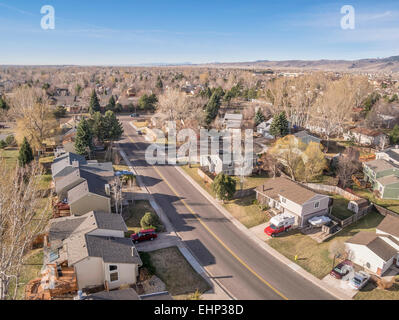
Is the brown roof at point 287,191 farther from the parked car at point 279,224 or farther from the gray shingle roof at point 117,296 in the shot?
the gray shingle roof at point 117,296

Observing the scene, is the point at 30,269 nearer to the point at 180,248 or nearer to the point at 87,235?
the point at 87,235

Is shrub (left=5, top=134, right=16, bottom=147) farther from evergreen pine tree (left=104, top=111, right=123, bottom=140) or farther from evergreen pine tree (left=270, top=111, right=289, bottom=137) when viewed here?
evergreen pine tree (left=270, top=111, right=289, bottom=137)

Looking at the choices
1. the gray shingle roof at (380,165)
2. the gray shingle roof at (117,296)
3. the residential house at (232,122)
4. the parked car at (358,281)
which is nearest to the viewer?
the gray shingle roof at (117,296)

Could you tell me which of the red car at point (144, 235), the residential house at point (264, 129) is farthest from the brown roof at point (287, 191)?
the residential house at point (264, 129)

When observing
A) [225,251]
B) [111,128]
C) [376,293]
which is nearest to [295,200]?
[225,251]

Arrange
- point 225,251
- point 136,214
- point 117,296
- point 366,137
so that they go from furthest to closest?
point 366,137, point 136,214, point 225,251, point 117,296

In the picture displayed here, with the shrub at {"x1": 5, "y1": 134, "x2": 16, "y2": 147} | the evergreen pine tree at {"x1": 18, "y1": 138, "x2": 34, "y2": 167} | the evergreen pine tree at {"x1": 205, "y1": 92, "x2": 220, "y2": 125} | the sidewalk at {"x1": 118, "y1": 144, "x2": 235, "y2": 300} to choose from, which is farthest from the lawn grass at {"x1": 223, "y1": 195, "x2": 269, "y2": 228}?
the shrub at {"x1": 5, "y1": 134, "x2": 16, "y2": 147}
